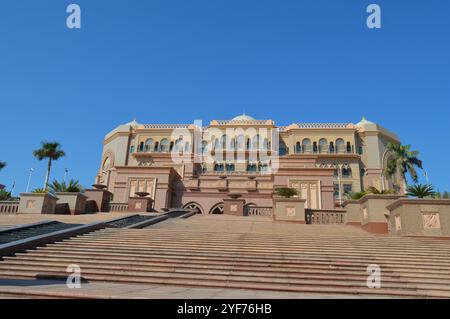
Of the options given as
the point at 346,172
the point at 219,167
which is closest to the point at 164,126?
the point at 219,167

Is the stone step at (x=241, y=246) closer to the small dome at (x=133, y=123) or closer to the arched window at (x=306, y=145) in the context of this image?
the arched window at (x=306, y=145)

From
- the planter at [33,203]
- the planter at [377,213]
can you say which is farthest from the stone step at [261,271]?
the planter at [33,203]

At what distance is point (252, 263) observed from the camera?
341 inches

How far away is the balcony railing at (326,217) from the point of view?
19828mm

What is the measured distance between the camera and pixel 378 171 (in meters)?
50.2

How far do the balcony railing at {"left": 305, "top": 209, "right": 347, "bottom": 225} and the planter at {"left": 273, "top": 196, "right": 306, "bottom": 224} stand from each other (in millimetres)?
528

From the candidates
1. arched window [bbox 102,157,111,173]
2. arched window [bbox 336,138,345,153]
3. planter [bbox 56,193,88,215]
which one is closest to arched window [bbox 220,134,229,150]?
arched window [bbox 336,138,345,153]

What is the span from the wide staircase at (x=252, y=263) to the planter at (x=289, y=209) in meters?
7.87

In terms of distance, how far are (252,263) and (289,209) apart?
12153 mm

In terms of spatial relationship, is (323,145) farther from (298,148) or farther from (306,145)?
(298,148)

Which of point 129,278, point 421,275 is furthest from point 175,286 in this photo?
point 421,275

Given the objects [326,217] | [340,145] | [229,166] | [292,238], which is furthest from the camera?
[340,145]

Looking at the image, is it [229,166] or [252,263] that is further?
[229,166]

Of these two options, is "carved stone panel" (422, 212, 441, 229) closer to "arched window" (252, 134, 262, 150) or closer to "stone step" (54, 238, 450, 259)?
"stone step" (54, 238, 450, 259)
